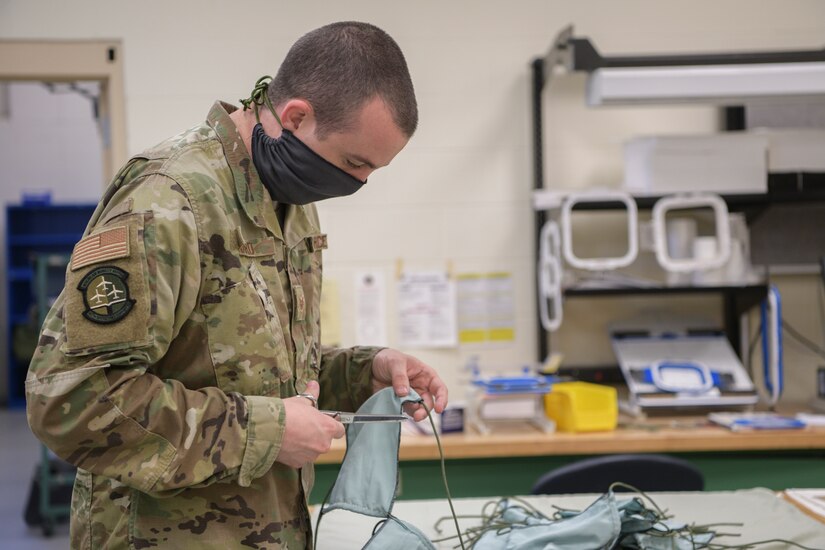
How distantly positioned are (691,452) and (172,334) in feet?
6.67

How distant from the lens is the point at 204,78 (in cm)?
318

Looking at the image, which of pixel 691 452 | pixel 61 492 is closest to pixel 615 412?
pixel 691 452

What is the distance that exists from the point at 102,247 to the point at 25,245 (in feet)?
26.1

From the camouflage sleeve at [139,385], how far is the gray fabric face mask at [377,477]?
0.36 metres

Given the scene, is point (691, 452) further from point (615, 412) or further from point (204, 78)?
point (204, 78)

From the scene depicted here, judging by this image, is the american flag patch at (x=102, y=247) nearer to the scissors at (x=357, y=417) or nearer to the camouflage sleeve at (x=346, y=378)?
the scissors at (x=357, y=417)

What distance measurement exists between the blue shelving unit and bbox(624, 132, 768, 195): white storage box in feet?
20.7

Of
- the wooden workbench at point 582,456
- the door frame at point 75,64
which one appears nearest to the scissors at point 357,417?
the wooden workbench at point 582,456

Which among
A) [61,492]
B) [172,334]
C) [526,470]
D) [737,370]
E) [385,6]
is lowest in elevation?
[61,492]

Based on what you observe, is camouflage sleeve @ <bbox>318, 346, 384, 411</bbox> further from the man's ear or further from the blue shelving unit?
the blue shelving unit

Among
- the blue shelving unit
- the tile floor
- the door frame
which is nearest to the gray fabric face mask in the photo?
the door frame

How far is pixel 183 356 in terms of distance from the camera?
3.82 feet

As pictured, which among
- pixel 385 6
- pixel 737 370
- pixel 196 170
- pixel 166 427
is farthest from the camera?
pixel 385 6

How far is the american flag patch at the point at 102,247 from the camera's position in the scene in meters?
1.04
